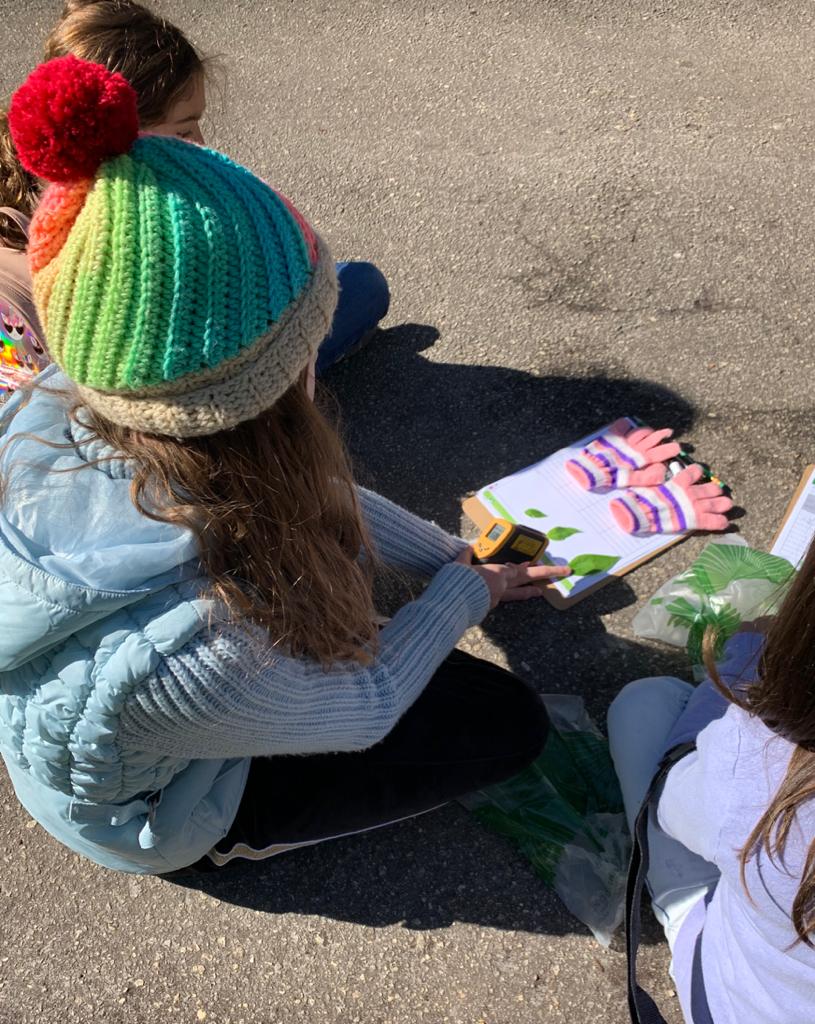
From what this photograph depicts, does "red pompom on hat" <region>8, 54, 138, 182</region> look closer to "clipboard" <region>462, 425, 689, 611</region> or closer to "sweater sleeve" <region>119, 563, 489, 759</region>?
"sweater sleeve" <region>119, 563, 489, 759</region>

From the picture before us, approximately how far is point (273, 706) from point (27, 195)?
1.14 metres

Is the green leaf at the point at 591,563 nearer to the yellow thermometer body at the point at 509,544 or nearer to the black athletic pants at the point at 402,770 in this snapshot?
the yellow thermometer body at the point at 509,544

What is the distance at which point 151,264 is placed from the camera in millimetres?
989

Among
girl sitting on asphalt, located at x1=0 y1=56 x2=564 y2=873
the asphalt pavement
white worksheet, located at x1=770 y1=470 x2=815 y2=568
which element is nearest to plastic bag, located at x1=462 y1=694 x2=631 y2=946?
the asphalt pavement

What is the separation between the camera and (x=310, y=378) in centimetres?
137

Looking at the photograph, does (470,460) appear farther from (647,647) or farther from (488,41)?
(488,41)

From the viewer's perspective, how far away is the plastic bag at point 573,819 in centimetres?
177

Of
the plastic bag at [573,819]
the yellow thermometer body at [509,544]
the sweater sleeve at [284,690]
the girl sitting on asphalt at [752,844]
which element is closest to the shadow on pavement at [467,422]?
the yellow thermometer body at [509,544]

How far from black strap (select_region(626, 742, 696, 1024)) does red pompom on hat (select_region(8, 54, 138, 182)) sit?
4.21 ft

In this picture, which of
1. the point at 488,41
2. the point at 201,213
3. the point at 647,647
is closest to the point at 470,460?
the point at 647,647

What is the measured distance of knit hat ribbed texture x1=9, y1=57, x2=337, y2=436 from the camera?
3.25ft

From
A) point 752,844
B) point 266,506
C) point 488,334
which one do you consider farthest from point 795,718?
point 488,334

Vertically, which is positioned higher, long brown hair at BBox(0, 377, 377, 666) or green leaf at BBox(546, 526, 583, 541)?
long brown hair at BBox(0, 377, 377, 666)

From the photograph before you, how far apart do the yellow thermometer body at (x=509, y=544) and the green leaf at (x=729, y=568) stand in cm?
34
